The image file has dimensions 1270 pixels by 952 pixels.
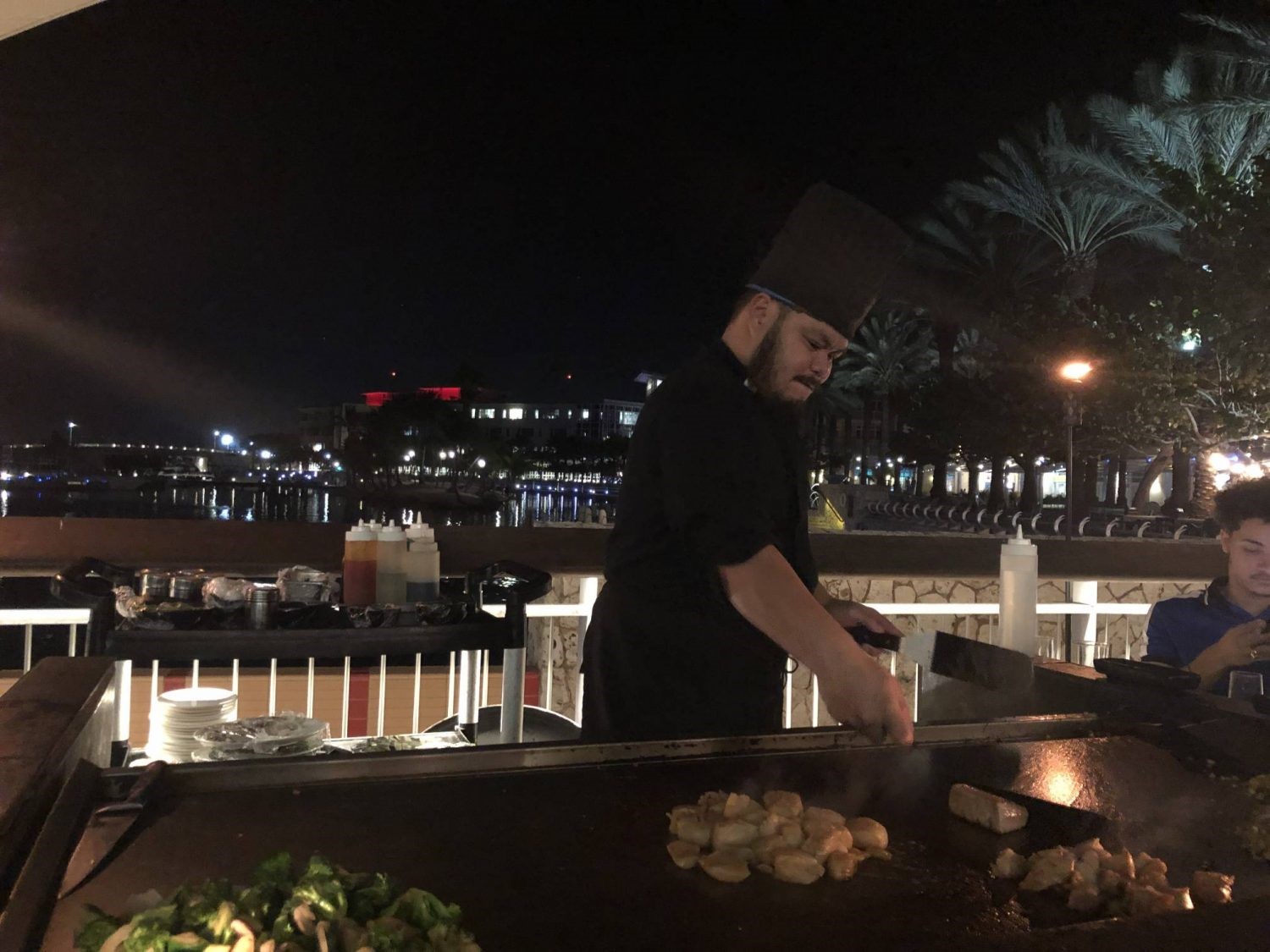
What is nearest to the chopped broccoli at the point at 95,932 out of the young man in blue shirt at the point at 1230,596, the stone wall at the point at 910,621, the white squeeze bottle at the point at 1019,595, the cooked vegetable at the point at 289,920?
the cooked vegetable at the point at 289,920

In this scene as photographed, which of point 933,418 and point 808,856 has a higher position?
point 933,418

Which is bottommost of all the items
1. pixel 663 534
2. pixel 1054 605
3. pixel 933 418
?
pixel 1054 605

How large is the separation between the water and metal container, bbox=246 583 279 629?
39309 mm

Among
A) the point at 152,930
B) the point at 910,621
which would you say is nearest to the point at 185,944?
the point at 152,930

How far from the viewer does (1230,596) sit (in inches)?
128

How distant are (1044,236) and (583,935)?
3008 cm

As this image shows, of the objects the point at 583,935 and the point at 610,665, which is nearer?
the point at 583,935

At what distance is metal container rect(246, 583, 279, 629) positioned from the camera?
8.45ft

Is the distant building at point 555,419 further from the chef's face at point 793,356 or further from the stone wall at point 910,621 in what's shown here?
the chef's face at point 793,356

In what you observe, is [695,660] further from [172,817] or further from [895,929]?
[172,817]

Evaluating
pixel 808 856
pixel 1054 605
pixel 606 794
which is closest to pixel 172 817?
pixel 606 794

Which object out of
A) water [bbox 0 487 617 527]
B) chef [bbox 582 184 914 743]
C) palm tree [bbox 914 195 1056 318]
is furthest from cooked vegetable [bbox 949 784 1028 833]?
water [bbox 0 487 617 527]

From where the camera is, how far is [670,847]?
1.39 metres

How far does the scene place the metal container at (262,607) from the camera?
2.57 meters
